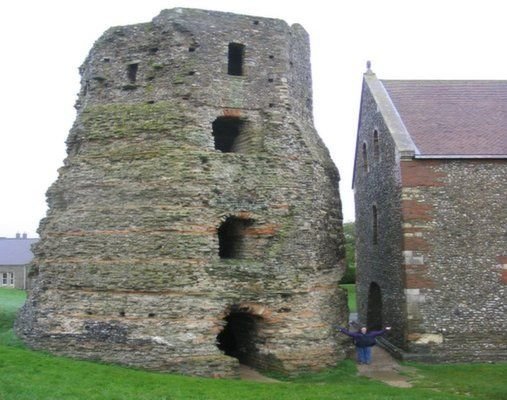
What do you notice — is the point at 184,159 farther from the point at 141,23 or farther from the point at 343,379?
the point at 343,379

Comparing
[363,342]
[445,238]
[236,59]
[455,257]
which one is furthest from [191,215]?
[455,257]

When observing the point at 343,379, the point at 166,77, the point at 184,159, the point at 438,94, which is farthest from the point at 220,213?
the point at 438,94

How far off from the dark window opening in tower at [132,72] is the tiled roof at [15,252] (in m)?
38.7

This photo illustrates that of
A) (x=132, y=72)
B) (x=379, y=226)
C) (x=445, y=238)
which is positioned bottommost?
(x=445, y=238)

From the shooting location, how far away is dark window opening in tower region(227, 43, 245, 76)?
1487 centimetres

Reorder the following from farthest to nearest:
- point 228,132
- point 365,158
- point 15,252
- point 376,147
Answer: point 15,252
point 365,158
point 376,147
point 228,132

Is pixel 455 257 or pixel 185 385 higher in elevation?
pixel 455 257

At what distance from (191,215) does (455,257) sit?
7.67 m

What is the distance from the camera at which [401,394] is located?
11023mm

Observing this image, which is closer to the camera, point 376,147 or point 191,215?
point 191,215

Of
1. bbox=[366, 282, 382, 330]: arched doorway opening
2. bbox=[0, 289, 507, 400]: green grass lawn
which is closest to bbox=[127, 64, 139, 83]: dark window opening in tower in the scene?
bbox=[0, 289, 507, 400]: green grass lawn

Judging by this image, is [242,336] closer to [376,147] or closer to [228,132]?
[228,132]

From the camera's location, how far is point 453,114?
17938 mm

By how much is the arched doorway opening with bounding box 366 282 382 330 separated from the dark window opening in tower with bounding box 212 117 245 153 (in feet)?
24.2
